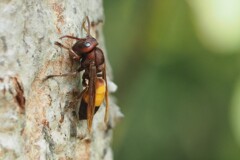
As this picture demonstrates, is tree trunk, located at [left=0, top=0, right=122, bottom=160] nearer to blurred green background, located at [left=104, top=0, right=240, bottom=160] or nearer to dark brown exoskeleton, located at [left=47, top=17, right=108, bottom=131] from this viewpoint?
dark brown exoskeleton, located at [left=47, top=17, right=108, bottom=131]

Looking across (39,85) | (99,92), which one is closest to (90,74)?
(99,92)

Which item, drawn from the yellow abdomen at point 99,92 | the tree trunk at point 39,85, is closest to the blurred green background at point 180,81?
the yellow abdomen at point 99,92

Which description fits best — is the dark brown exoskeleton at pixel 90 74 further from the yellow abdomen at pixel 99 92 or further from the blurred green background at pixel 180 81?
the blurred green background at pixel 180 81

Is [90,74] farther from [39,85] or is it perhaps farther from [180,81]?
[180,81]

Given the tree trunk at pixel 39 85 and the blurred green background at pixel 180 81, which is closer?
the tree trunk at pixel 39 85

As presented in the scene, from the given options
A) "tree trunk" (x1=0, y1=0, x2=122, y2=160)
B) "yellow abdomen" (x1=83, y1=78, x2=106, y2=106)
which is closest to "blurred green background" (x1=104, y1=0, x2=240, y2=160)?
"yellow abdomen" (x1=83, y1=78, x2=106, y2=106)

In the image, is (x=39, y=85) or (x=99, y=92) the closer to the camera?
(x=39, y=85)
